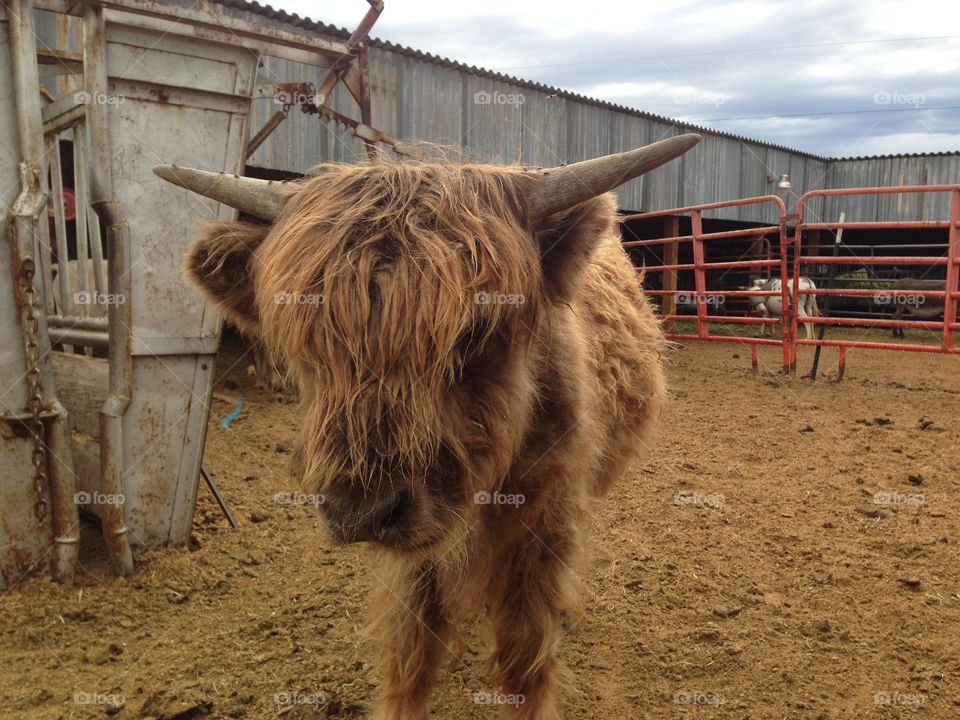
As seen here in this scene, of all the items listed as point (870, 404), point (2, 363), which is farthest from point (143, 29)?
point (870, 404)

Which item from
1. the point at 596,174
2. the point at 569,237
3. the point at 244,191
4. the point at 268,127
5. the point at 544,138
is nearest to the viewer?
the point at 596,174

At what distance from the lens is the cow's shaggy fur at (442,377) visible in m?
1.83

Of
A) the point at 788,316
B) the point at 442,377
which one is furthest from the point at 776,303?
the point at 442,377

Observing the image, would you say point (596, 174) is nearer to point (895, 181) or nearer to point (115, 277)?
point (115, 277)

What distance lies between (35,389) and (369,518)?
2583 mm

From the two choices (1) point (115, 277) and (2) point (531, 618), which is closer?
(2) point (531, 618)

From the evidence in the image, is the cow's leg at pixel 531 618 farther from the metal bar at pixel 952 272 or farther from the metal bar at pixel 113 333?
the metal bar at pixel 952 272

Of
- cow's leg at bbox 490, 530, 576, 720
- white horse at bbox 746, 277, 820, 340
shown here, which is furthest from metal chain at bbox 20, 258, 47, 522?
white horse at bbox 746, 277, 820, 340

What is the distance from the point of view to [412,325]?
183 cm

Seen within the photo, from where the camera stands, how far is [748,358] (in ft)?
37.4

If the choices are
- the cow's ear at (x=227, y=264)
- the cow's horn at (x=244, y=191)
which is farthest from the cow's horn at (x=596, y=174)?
the cow's ear at (x=227, y=264)

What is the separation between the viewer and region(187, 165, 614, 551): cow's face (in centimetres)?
180

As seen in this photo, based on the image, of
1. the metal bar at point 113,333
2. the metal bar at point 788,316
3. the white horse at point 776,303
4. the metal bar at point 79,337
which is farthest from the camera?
the white horse at point 776,303

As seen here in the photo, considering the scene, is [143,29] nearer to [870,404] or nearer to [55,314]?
[55,314]
